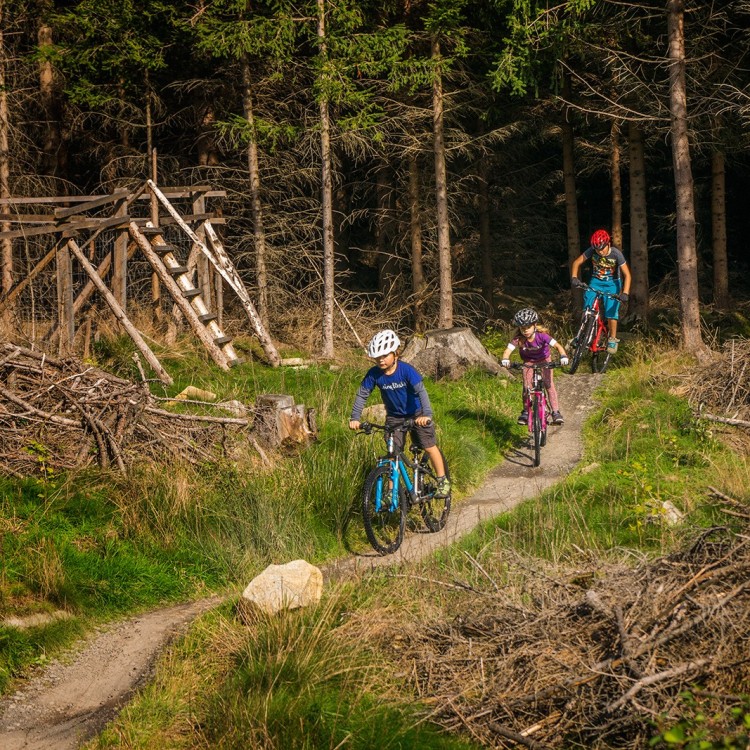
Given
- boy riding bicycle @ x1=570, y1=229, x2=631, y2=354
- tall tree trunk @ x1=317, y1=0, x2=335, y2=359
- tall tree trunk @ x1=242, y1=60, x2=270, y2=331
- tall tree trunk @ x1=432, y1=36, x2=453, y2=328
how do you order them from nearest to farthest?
boy riding bicycle @ x1=570, y1=229, x2=631, y2=354
tall tree trunk @ x1=317, y1=0, x2=335, y2=359
tall tree trunk @ x1=242, y1=60, x2=270, y2=331
tall tree trunk @ x1=432, y1=36, x2=453, y2=328

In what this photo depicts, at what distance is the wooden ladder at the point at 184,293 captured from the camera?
1538 cm

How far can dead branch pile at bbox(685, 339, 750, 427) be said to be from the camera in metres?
11.9

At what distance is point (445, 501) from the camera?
10031mm

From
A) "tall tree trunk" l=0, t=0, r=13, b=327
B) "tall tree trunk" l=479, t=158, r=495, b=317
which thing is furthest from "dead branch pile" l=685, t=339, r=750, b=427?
"tall tree trunk" l=0, t=0, r=13, b=327

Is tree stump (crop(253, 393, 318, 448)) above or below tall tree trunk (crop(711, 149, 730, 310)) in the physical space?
below

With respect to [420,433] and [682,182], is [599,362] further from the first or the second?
[420,433]

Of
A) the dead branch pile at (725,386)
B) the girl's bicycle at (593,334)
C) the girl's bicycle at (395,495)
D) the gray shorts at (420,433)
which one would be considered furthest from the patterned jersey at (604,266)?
the gray shorts at (420,433)

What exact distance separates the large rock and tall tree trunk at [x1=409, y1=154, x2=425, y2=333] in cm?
1475

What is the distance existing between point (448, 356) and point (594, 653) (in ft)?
34.9

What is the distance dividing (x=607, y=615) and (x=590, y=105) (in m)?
17.5

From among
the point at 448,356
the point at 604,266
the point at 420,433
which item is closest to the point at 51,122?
the point at 448,356

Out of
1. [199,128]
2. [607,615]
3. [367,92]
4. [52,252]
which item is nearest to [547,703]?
[607,615]

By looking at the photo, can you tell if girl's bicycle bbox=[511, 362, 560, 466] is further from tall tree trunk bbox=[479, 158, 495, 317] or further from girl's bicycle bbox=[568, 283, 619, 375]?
tall tree trunk bbox=[479, 158, 495, 317]

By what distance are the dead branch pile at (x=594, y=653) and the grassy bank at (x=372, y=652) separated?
0.04 metres
